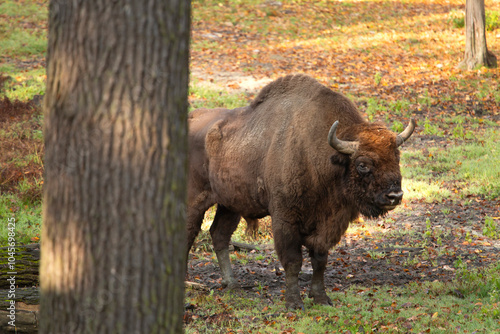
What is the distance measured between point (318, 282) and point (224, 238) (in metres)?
1.80

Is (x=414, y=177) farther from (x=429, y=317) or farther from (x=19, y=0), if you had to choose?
(x=19, y=0)

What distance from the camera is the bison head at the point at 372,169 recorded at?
21.1ft

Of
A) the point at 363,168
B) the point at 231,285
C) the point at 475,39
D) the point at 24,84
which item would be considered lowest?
the point at 231,285

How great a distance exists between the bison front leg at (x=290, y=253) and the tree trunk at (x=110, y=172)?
13.3ft

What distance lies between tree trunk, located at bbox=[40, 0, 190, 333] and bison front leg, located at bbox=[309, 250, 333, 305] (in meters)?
4.26

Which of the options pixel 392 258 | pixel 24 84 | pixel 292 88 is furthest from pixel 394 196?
pixel 24 84

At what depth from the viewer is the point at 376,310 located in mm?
6344

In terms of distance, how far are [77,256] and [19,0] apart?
77.4 ft

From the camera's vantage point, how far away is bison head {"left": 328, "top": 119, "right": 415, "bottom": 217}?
6.44 m

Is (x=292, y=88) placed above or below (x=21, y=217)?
above

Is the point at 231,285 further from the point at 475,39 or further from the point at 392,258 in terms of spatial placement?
the point at 475,39

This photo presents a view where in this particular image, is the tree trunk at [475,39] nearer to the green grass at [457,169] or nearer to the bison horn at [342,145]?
the green grass at [457,169]

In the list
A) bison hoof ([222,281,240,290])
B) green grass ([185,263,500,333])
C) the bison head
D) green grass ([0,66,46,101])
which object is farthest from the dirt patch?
green grass ([0,66,46,101])

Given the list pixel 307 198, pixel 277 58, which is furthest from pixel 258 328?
pixel 277 58
